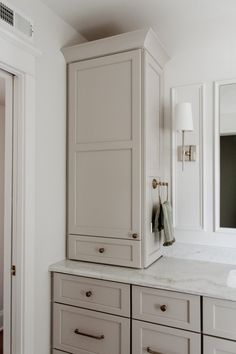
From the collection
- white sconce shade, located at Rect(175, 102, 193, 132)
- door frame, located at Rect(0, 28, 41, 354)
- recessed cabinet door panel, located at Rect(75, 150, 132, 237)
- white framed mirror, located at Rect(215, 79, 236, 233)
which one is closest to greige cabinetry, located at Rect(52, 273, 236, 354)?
door frame, located at Rect(0, 28, 41, 354)

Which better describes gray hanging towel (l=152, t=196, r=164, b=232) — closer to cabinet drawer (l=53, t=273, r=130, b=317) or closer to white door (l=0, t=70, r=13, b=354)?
cabinet drawer (l=53, t=273, r=130, b=317)

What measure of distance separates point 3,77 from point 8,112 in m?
0.21

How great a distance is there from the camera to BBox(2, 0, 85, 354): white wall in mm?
1927

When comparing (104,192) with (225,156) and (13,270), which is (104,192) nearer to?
(13,270)

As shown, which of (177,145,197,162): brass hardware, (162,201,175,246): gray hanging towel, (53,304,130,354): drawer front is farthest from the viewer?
(177,145,197,162): brass hardware

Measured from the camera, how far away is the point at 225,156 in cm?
217

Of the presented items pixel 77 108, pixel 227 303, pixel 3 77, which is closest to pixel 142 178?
pixel 77 108

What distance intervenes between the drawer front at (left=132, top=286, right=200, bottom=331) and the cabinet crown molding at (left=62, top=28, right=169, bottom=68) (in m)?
1.54

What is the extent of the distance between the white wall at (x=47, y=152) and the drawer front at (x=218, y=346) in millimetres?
1037

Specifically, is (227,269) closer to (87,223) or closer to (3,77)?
(87,223)

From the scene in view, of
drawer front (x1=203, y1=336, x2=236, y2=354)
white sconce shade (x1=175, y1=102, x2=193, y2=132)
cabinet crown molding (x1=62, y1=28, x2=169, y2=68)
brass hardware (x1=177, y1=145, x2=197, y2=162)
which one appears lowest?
drawer front (x1=203, y1=336, x2=236, y2=354)

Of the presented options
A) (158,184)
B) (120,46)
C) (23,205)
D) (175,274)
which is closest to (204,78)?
(120,46)

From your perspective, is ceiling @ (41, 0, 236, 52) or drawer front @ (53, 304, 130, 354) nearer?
drawer front @ (53, 304, 130, 354)

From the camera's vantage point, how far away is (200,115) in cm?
224
